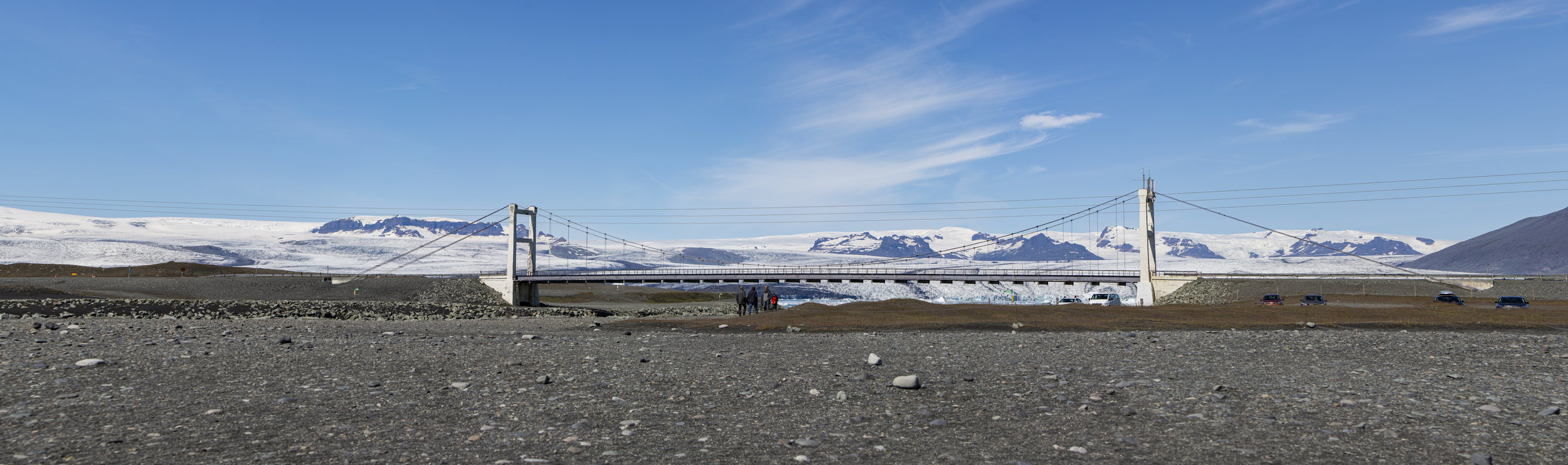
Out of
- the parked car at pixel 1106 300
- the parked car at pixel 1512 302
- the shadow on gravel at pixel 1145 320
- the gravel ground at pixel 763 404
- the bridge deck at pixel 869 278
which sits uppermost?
the bridge deck at pixel 869 278

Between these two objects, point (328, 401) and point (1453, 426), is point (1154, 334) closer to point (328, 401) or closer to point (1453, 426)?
point (1453, 426)

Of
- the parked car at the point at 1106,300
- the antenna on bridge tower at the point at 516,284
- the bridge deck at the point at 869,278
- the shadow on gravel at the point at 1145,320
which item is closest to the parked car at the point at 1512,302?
the shadow on gravel at the point at 1145,320

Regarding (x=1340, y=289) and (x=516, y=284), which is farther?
(x=516, y=284)

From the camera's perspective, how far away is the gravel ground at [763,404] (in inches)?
318

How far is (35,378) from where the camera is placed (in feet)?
37.7

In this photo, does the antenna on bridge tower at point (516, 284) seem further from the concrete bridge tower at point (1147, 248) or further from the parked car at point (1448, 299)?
the parked car at point (1448, 299)

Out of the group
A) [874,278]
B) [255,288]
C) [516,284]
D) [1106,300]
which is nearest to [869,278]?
[874,278]

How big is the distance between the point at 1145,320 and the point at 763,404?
80.9 ft

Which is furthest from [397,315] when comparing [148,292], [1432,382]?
[1432,382]

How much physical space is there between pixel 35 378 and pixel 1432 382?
1965cm

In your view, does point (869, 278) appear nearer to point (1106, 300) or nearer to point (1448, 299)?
point (1106, 300)

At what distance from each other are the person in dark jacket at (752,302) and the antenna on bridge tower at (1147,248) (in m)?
45.1

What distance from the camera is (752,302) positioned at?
5078 centimetres

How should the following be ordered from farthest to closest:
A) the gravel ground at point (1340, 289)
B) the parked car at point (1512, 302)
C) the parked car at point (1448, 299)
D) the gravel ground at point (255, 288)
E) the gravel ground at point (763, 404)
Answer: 1. the gravel ground at point (255, 288)
2. the gravel ground at point (1340, 289)
3. the parked car at point (1448, 299)
4. the parked car at point (1512, 302)
5. the gravel ground at point (763, 404)
